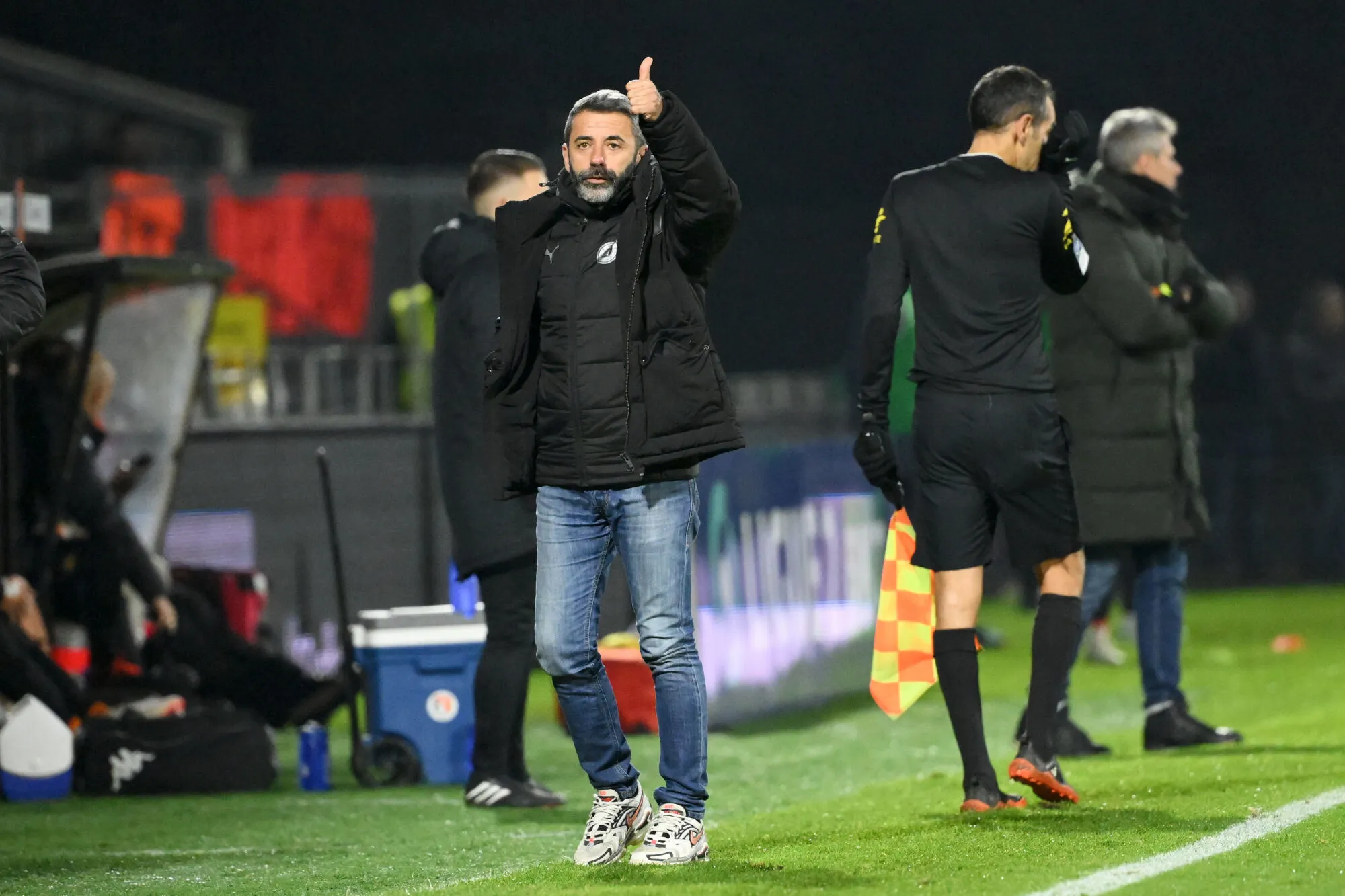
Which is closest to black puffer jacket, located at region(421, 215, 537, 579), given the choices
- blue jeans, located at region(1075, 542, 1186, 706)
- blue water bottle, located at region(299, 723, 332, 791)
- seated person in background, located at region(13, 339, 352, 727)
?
blue water bottle, located at region(299, 723, 332, 791)

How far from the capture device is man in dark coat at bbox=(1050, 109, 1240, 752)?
24.7ft

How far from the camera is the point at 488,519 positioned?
6789 millimetres

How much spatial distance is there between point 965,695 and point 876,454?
0.69 meters

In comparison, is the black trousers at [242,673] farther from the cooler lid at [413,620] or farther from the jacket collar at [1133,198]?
the jacket collar at [1133,198]

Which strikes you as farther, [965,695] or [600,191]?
[965,695]

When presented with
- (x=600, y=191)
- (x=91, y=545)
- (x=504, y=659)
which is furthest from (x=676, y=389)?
(x=91, y=545)

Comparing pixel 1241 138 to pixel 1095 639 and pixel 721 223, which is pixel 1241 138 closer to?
pixel 1095 639

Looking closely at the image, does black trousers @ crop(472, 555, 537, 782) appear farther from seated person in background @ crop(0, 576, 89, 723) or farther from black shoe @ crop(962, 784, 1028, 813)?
seated person in background @ crop(0, 576, 89, 723)

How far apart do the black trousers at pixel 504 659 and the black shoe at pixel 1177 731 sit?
2328mm

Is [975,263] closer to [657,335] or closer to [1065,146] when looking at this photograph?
[1065,146]

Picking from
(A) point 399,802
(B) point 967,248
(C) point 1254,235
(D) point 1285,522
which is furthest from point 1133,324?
(C) point 1254,235

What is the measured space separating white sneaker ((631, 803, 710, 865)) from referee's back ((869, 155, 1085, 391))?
1.51m

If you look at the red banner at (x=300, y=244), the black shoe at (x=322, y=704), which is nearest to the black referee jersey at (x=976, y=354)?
the black shoe at (x=322, y=704)

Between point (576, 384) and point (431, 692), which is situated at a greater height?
point (576, 384)
